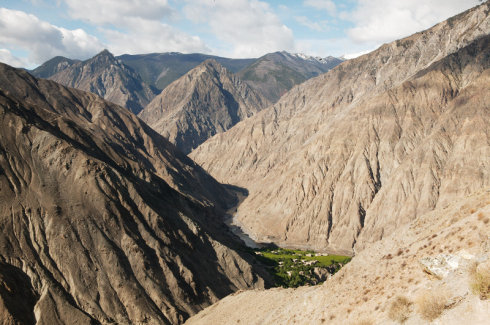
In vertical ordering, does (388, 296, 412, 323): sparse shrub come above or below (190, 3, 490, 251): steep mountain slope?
below

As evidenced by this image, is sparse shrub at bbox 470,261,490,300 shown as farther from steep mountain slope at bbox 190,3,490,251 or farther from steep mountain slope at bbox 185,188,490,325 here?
steep mountain slope at bbox 190,3,490,251

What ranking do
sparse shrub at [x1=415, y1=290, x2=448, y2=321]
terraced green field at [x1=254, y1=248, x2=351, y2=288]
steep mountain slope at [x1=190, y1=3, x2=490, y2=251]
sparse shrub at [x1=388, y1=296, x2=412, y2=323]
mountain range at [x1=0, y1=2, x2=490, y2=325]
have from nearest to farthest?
sparse shrub at [x1=415, y1=290, x2=448, y2=321]
sparse shrub at [x1=388, y1=296, x2=412, y2=323]
mountain range at [x1=0, y1=2, x2=490, y2=325]
terraced green field at [x1=254, y1=248, x2=351, y2=288]
steep mountain slope at [x1=190, y1=3, x2=490, y2=251]

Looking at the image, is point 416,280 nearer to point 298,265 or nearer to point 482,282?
point 482,282

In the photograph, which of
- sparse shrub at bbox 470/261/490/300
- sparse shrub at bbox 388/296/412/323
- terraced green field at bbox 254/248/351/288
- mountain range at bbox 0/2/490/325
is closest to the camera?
sparse shrub at bbox 470/261/490/300

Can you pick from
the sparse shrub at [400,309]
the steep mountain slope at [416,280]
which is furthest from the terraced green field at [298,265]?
the sparse shrub at [400,309]

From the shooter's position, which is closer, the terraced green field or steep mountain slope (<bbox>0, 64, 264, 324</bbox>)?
steep mountain slope (<bbox>0, 64, 264, 324</bbox>)

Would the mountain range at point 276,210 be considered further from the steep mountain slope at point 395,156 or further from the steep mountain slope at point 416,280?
the steep mountain slope at point 395,156

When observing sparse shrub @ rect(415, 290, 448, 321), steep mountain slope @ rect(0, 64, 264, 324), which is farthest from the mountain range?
steep mountain slope @ rect(0, 64, 264, 324)
